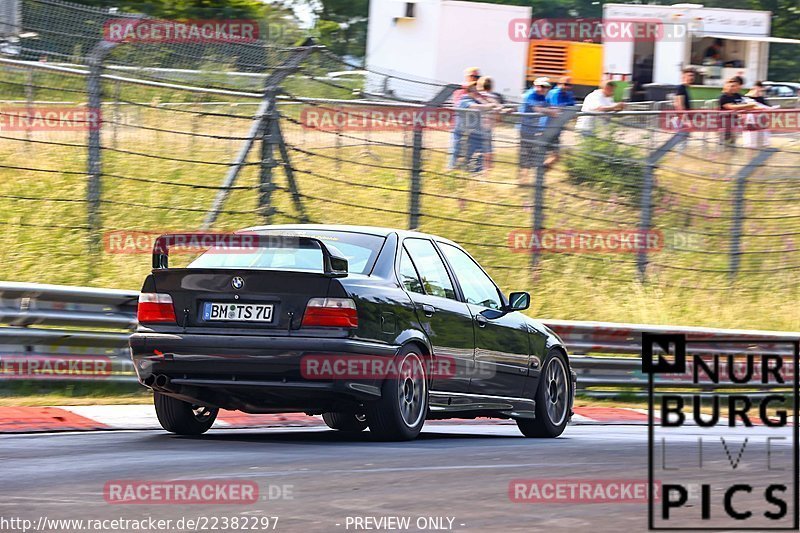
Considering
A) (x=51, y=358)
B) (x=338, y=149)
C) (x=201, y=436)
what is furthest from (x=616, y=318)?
(x=201, y=436)

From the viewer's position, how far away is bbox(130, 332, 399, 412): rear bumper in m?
8.61

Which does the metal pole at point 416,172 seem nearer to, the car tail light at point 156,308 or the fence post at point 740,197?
the fence post at point 740,197

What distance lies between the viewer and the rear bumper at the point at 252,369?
339 inches

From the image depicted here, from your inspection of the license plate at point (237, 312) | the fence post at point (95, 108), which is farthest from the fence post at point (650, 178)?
the license plate at point (237, 312)

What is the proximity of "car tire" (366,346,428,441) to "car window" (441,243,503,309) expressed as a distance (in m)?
1.10

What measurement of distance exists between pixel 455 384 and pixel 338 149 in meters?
6.91

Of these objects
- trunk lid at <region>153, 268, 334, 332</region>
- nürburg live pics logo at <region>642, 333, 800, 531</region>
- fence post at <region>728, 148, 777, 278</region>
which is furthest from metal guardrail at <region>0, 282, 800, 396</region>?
fence post at <region>728, 148, 777, 278</region>

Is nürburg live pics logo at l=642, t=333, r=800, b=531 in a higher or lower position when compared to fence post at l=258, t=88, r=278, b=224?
lower

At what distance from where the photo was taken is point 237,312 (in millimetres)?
8766

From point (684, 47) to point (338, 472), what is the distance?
29.0m

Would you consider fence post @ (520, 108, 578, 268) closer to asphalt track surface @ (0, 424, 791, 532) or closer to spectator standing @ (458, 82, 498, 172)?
spectator standing @ (458, 82, 498, 172)

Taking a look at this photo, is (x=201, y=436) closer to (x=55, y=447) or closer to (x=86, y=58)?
(x=55, y=447)

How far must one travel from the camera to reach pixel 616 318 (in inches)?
703

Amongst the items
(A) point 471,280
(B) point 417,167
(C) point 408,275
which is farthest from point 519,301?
(B) point 417,167
